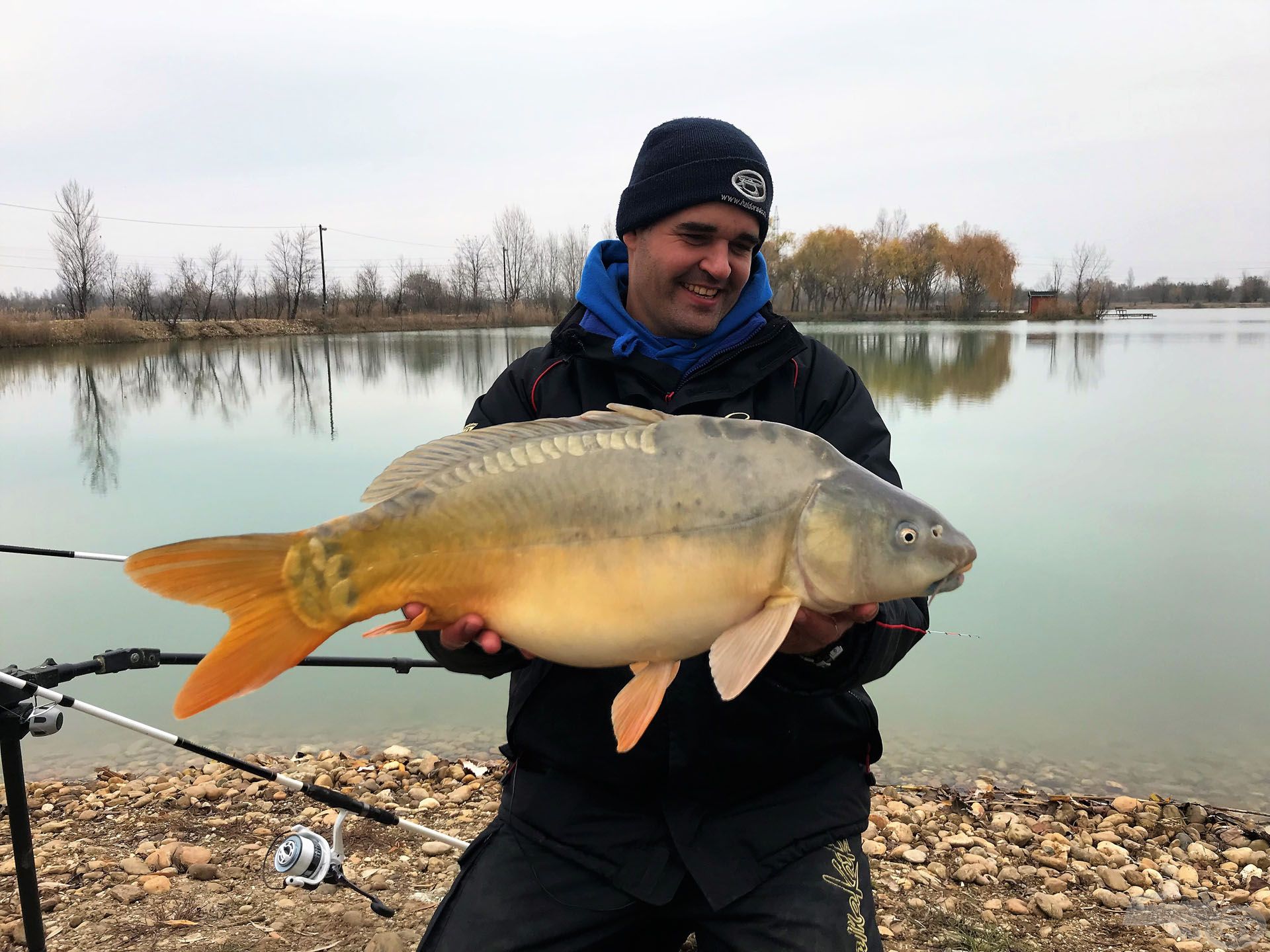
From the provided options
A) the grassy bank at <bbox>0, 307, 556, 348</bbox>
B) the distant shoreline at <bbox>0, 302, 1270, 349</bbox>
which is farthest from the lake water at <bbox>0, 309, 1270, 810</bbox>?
the distant shoreline at <bbox>0, 302, 1270, 349</bbox>

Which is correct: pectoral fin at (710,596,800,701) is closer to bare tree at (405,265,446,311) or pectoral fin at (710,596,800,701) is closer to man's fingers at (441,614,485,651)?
man's fingers at (441,614,485,651)

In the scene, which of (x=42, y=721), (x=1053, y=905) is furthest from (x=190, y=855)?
(x=1053, y=905)

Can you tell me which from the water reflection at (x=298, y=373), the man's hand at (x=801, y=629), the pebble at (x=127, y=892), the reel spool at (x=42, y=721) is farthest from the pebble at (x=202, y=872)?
the water reflection at (x=298, y=373)

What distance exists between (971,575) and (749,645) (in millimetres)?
5092

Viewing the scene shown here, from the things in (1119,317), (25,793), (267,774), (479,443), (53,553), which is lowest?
(267,774)

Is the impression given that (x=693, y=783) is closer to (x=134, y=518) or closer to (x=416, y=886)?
(x=416, y=886)

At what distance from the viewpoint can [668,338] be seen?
7.23ft

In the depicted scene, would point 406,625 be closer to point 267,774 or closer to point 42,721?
point 42,721

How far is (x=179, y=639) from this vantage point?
500 cm

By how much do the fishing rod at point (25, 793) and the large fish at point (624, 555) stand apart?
2.45ft

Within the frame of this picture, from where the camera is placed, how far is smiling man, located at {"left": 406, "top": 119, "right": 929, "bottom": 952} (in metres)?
1.64

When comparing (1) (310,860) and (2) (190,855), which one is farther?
(2) (190,855)

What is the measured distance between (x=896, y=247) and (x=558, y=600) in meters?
54.6

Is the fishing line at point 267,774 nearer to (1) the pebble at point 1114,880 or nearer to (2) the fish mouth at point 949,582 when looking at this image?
(2) the fish mouth at point 949,582
